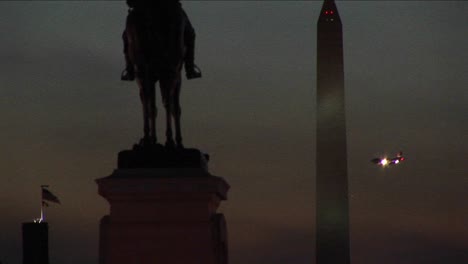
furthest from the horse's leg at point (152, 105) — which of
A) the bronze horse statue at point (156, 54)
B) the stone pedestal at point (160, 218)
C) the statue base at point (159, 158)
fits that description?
the stone pedestal at point (160, 218)

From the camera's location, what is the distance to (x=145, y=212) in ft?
47.0

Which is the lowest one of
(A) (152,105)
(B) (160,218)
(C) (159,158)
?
(B) (160,218)

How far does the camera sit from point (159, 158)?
571 inches

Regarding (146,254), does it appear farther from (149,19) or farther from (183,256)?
(149,19)

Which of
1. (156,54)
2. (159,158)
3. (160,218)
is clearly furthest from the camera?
(156,54)

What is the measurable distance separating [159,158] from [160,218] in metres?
0.61

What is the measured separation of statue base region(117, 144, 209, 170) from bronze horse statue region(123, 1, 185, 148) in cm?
20

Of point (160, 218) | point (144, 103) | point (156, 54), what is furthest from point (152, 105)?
point (160, 218)

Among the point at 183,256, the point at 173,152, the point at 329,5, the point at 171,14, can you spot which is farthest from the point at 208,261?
the point at 329,5

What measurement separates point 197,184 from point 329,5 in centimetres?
4777

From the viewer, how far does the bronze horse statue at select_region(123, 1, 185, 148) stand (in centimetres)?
1469

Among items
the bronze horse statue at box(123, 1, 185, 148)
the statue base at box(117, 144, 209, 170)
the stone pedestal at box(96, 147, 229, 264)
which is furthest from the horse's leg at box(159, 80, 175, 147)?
the stone pedestal at box(96, 147, 229, 264)

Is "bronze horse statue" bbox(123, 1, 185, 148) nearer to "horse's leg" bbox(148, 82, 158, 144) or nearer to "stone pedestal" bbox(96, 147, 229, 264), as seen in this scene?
"horse's leg" bbox(148, 82, 158, 144)

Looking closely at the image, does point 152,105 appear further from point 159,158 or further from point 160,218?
point 160,218
